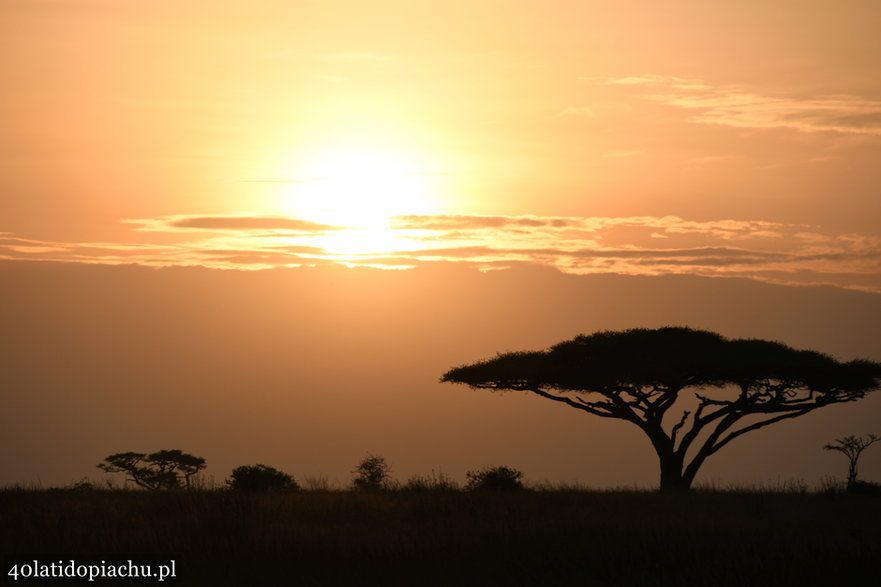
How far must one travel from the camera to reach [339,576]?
16703mm

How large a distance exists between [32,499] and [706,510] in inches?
583

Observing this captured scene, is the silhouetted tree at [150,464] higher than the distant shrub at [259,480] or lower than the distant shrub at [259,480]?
lower

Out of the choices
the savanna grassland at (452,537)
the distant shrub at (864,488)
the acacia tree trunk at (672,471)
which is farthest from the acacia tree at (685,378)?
the savanna grassland at (452,537)

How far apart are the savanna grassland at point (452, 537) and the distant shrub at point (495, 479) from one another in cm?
381

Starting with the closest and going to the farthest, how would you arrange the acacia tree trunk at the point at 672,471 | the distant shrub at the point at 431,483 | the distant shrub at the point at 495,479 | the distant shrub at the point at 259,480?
the distant shrub at the point at 431,483
the distant shrub at the point at 495,479
the distant shrub at the point at 259,480
the acacia tree trunk at the point at 672,471

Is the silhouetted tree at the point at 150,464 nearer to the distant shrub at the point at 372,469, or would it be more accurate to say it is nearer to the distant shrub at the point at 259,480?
the distant shrub at the point at 372,469

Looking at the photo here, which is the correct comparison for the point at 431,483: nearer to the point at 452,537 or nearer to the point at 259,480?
the point at 259,480

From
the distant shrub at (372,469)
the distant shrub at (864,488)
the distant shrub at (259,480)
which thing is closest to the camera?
the distant shrub at (259,480)

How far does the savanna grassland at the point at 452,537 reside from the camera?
55.2 feet

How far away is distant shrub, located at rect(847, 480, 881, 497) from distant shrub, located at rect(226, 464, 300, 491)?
55.4 ft

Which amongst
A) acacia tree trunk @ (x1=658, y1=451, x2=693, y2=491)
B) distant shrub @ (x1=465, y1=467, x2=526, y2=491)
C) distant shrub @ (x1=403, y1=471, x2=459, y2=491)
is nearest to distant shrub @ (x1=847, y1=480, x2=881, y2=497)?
acacia tree trunk @ (x1=658, y1=451, x2=693, y2=491)

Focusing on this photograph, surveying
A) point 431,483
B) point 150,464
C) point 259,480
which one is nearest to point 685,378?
point 431,483

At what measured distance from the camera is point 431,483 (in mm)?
29469

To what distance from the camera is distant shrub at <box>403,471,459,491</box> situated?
2881 centimetres
